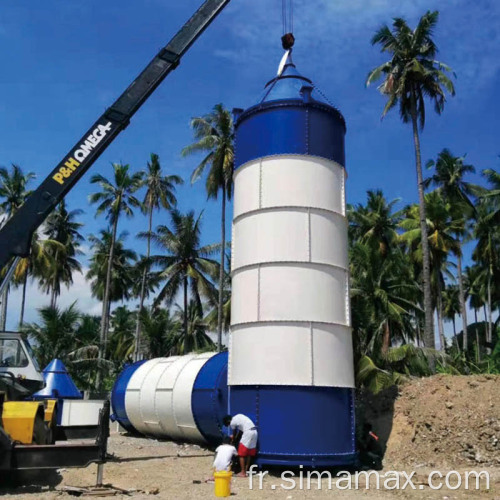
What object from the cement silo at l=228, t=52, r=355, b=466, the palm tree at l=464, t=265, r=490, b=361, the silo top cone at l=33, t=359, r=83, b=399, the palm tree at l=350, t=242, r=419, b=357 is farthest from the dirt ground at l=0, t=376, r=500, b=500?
the palm tree at l=464, t=265, r=490, b=361

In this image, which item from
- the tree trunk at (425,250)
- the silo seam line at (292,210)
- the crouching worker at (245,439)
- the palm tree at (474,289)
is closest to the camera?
the crouching worker at (245,439)

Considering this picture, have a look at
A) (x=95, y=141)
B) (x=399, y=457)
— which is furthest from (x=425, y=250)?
(x=95, y=141)

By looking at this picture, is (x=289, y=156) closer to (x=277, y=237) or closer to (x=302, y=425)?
(x=277, y=237)

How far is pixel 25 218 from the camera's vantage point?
1444 cm

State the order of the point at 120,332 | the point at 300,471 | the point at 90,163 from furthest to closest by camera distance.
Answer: the point at 120,332 < the point at 90,163 < the point at 300,471

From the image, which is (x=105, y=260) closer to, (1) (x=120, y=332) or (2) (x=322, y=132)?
(1) (x=120, y=332)

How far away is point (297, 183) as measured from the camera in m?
15.8

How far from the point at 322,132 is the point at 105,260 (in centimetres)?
4912

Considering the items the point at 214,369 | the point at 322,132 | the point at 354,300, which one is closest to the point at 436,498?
the point at 214,369

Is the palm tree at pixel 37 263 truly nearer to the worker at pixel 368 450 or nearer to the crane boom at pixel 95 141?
the crane boom at pixel 95 141

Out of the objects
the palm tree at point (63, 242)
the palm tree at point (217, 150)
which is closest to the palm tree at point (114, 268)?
the palm tree at point (63, 242)

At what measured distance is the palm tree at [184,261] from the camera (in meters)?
45.6

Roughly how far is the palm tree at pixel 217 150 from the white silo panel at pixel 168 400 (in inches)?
766

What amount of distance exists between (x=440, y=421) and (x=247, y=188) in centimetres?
909
